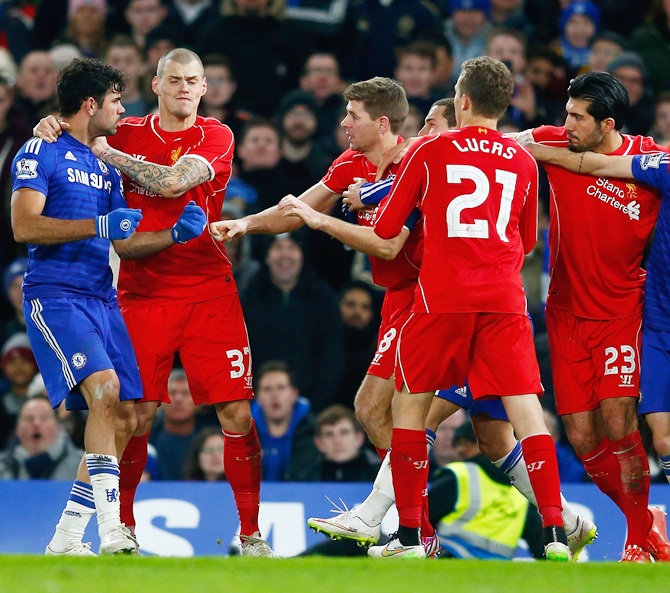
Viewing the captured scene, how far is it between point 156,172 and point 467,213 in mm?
1845

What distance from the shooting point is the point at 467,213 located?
6.83 m

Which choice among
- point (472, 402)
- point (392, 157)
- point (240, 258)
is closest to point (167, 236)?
point (392, 157)

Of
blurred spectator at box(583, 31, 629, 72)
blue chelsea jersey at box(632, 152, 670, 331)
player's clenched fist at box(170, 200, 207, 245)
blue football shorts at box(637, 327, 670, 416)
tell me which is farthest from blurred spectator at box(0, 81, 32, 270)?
blue football shorts at box(637, 327, 670, 416)

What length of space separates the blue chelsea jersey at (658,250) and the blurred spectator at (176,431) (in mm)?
4220

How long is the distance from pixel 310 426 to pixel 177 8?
16.5 feet

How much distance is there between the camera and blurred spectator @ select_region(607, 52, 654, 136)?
12055 millimetres

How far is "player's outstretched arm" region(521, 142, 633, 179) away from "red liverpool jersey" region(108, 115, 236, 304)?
6.05ft

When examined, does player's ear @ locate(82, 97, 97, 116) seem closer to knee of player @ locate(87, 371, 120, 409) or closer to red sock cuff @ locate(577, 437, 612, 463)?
knee of player @ locate(87, 371, 120, 409)

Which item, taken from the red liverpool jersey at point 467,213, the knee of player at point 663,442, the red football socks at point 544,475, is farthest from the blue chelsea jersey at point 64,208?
the knee of player at point 663,442

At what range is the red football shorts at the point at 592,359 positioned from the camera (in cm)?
764

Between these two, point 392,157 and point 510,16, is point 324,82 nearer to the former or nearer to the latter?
point 510,16

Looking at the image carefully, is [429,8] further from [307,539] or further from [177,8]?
[307,539]

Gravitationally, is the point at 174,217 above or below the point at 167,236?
above

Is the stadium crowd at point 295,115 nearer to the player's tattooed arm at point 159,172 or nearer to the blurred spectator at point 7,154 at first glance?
the blurred spectator at point 7,154
